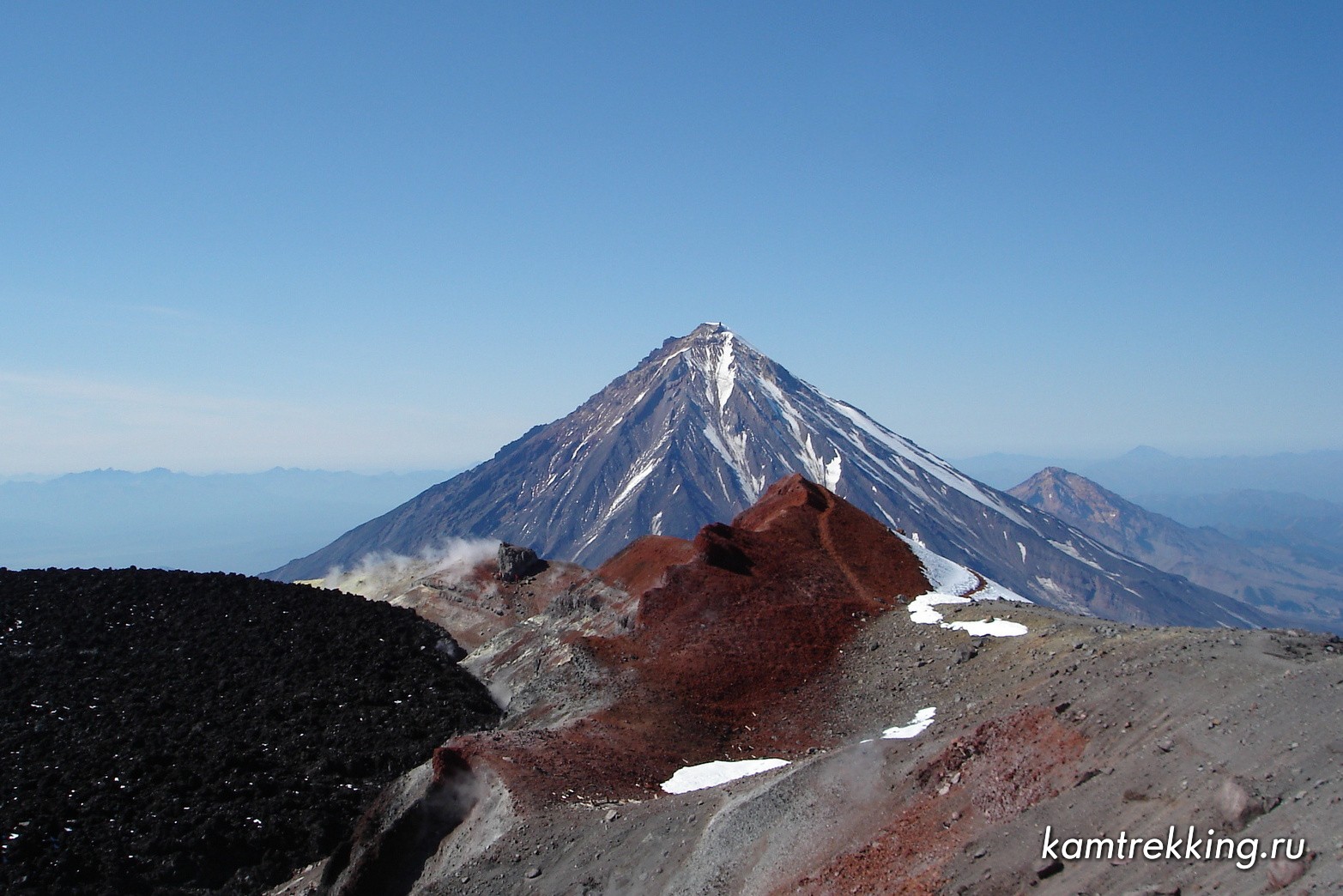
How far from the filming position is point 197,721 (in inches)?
1412

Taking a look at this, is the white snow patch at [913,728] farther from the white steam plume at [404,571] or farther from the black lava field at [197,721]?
the white steam plume at [404,571]

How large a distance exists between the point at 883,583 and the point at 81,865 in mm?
30096

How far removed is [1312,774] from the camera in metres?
14.7

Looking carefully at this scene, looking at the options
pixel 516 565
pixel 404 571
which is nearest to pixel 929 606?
pixel 516 565

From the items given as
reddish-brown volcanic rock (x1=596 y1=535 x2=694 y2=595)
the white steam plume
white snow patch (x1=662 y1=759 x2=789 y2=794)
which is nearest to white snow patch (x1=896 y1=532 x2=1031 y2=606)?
reddish-brown volcanic rock (x1=596 y1=535 x2=694 y2=595)

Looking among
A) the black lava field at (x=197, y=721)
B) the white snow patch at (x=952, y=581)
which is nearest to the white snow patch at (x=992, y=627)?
the white snow patch at (x=952, y=581)

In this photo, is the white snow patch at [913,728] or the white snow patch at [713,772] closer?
the white snow patch at [913,728]

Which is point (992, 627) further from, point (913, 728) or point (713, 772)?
point (713, 772)

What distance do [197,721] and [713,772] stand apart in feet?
72.2

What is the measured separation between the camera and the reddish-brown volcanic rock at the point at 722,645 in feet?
89.2

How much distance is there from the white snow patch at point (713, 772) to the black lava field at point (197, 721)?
12.1 meters

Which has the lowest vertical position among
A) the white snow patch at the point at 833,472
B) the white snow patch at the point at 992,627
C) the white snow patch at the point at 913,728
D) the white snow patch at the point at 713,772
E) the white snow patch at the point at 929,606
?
the white snow patch at the point at 713,772

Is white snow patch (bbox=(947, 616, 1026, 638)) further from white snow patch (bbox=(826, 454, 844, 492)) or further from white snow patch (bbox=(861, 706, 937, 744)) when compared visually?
white snow patch (bbox=(826, 454, 844, 492))

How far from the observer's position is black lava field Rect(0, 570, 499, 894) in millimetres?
28500
